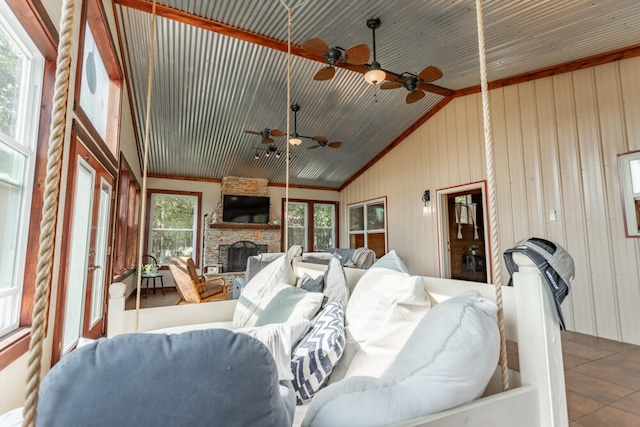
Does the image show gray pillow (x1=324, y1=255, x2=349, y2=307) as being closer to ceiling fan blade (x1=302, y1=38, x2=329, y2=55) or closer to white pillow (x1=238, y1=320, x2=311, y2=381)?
white pillow (x1=238, y1=320, x2=311, y2=381)

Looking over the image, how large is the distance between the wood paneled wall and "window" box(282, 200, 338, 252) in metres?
3.76

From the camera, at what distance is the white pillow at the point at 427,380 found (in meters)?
0.72

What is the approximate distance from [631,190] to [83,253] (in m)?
5.74

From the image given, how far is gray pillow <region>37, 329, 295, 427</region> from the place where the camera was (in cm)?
48

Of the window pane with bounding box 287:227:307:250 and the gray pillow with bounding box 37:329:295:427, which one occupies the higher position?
the window pane with bounding box 287:227:307:250

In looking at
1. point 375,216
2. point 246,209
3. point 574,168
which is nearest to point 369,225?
point 375,216

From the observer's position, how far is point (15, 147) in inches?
65.1

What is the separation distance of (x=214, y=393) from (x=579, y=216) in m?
4.70

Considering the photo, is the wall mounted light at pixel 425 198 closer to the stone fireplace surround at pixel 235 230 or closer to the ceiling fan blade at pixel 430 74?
the ceiling fan blade at pixel 430 74

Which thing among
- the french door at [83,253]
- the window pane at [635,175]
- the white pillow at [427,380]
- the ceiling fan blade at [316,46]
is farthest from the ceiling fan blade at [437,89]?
the white pillow at [427,380]

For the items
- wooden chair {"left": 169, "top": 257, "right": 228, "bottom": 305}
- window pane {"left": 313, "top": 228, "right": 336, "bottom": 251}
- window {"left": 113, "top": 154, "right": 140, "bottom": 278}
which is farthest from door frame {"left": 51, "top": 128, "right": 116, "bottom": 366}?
window pane {"left": 313, "top": 228, "right": 336, "bottom": 251}

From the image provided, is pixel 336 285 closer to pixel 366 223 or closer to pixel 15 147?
pixel 15 147

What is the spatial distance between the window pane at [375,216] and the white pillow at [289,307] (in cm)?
571

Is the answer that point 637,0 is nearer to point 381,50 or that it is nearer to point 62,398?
point 381,50
